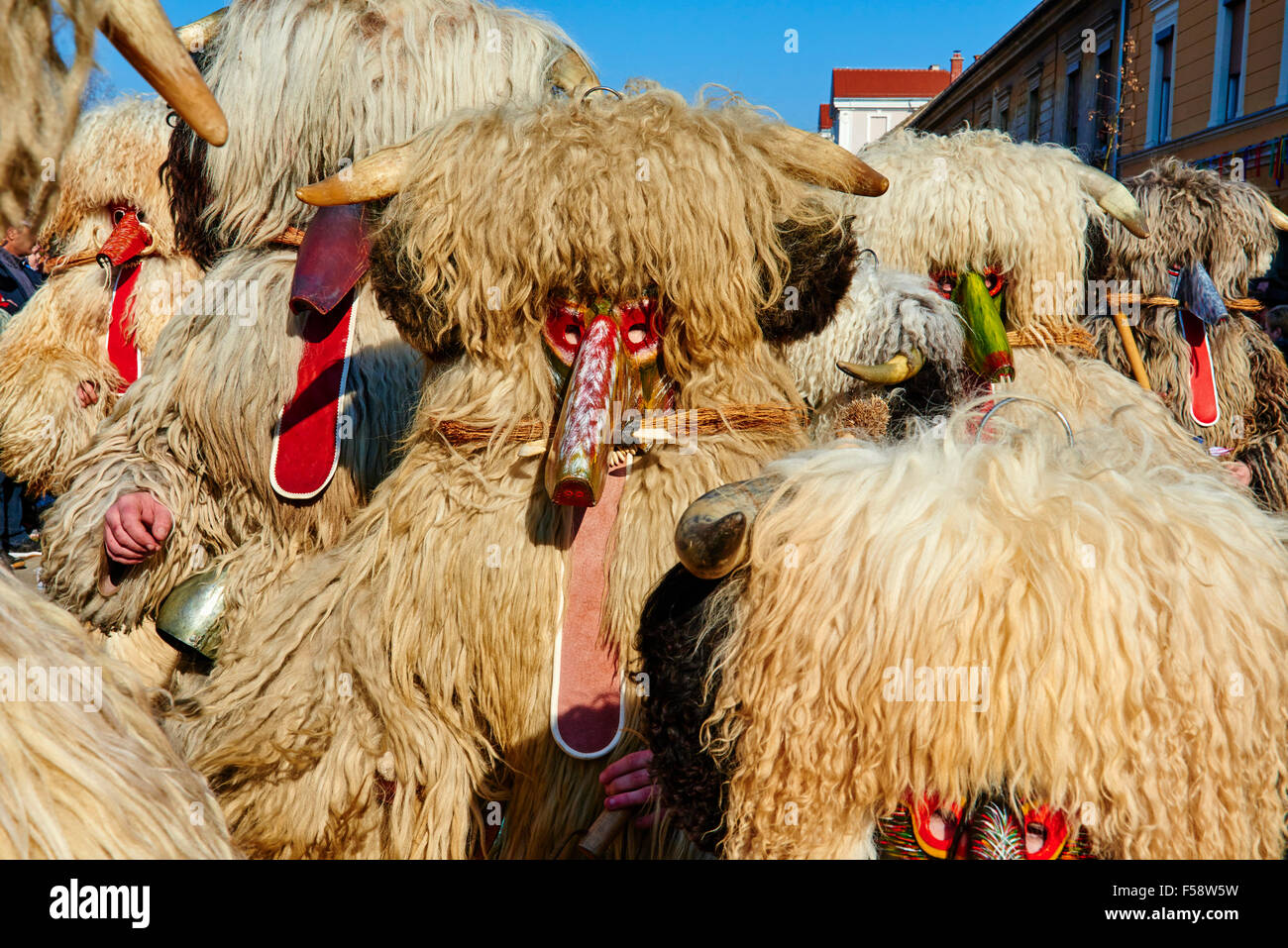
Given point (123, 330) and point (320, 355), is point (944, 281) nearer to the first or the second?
point (320, 355)

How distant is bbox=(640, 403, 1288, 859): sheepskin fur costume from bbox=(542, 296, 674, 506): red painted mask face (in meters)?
0.39

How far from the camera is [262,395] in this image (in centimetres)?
236

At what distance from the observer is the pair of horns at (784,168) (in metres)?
1.85

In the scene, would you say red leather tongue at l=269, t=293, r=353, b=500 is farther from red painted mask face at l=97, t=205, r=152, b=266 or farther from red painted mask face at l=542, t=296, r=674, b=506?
red painted mask face at l=97, t=205, r=152, b=266

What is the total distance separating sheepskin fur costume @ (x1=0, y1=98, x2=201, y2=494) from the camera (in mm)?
4219

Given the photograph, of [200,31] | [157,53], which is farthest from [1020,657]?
[200,31]

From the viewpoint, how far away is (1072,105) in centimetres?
1989

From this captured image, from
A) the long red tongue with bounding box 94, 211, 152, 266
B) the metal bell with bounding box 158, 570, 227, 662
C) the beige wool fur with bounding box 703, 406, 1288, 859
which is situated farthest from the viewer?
the long red tongue with bounding box 94, 211, 152, 266

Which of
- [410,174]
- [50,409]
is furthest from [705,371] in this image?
[50,409]

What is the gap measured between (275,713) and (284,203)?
1.26 m

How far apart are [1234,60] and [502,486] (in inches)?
626

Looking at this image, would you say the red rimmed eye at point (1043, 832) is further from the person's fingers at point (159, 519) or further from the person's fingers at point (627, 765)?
the person's fingers at point (159, 519)

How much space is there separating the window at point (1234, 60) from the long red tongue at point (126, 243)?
14.1m

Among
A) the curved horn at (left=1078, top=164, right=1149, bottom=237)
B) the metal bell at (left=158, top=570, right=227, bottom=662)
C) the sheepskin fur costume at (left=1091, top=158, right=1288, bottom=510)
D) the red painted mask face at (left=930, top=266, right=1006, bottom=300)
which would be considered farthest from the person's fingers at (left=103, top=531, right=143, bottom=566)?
the sheepskin fur costume at (left=1091, top=158, right=1288, bottom=510)
